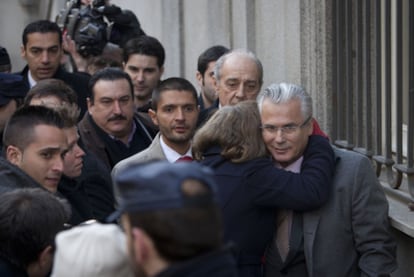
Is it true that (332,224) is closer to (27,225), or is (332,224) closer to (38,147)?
(38,147)

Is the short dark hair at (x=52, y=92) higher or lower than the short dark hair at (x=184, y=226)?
higher

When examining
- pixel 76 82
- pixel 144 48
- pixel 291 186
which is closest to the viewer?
pixel 291 186

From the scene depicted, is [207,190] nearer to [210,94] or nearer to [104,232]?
[104,232]

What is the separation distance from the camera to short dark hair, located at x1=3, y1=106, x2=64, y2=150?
15.2 feet

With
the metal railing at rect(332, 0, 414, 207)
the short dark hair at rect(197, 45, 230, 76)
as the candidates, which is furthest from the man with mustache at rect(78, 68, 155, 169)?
the metal railing at rect(332, 0, 414, 207)

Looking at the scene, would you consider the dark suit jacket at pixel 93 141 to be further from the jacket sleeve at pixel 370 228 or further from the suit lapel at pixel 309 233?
the jacket sleeve at pixel 370 228

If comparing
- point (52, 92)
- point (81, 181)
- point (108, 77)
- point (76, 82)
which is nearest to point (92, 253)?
point (81, 181)

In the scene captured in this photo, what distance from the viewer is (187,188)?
90.9 inches

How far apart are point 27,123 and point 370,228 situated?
159 cm

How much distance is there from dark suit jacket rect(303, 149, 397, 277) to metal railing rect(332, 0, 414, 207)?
0.78 metres

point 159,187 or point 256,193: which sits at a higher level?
point 159,187

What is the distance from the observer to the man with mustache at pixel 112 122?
6406mm

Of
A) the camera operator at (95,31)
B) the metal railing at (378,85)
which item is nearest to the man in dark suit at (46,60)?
the camera operator at (95,31)

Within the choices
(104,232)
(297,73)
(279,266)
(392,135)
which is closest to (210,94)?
(297,73)
